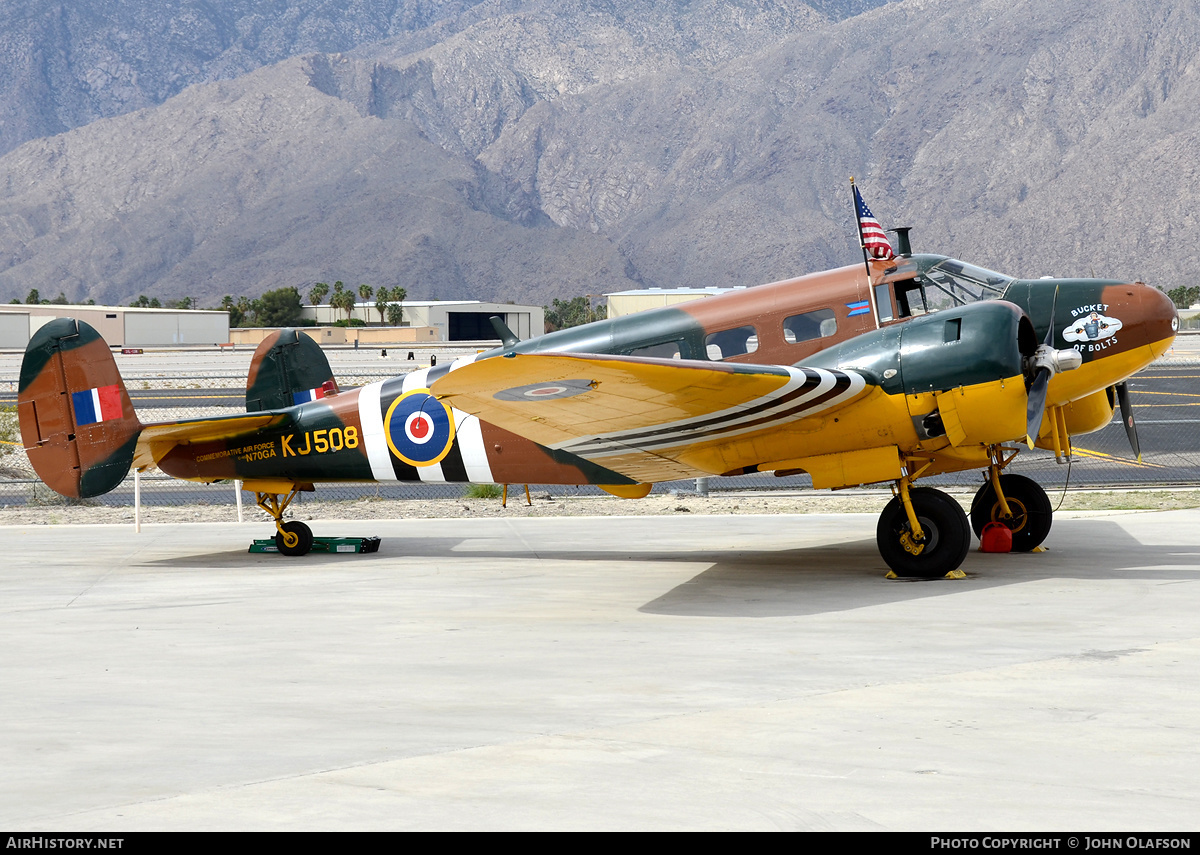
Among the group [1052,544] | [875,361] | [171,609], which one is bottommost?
[1052,544]

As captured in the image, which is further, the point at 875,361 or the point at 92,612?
the point at 875,361

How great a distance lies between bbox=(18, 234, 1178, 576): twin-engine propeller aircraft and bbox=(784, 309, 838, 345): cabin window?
0.07 feet

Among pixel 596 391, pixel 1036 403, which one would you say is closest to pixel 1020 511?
pixel 1036 403

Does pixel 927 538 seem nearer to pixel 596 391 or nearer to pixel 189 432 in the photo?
pixel 596 391

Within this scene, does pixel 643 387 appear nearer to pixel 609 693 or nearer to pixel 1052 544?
pixel 609 693

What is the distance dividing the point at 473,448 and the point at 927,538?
17.1 feet

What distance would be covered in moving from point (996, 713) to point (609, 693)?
2.28 meters

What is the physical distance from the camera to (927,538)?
470 inches

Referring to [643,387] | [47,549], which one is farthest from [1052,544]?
[47,549]

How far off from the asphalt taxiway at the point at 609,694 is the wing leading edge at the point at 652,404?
1303mm

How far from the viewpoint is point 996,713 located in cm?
691

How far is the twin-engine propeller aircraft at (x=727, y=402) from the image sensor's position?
438 inches
